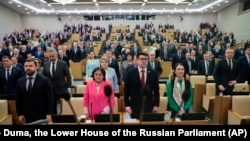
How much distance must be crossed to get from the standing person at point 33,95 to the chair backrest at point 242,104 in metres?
3.17

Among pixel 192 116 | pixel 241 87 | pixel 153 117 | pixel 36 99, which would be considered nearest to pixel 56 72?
pixel 36 99

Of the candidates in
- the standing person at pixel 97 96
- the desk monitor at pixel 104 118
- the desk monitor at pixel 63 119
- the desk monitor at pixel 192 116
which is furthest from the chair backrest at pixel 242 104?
the desk monitor at pixel 63 119

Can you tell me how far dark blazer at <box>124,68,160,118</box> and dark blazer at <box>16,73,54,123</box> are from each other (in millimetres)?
1025

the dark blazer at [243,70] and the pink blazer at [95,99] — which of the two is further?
the dark blazer at [243,70]

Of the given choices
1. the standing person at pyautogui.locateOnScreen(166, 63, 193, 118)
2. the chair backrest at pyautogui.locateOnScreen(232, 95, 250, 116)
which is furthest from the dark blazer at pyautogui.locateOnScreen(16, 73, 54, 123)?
the chair backrest at pyautogui.locateOnScreen(232, 95, 250, 116)

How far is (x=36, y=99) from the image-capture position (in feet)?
11.3

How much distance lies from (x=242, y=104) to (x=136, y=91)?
2162 mm

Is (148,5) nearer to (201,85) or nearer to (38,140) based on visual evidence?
(201,85)

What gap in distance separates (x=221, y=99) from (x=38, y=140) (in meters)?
4.16

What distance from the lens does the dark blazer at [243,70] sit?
19.7 feet

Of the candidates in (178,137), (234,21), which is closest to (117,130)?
(178,137)

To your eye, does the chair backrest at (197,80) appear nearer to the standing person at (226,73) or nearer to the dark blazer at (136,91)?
the standing person at (226,73)

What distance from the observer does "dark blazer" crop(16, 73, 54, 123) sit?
3.41 metres

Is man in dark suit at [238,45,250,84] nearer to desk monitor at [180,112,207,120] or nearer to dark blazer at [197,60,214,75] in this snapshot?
dark blazer at [197,60,214,75]
